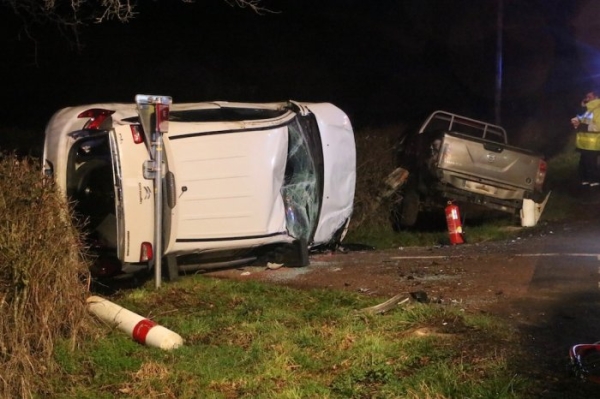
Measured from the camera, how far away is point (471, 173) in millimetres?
11289

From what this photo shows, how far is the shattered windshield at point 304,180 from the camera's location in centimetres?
899

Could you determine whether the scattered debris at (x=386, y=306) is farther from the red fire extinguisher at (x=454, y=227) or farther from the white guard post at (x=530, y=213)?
the white guard post at (x=530, y=213)

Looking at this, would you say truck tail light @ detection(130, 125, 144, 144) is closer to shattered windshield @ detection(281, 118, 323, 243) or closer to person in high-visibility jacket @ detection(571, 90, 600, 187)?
shattered windshield @ detection(281, 118, 323, 243)

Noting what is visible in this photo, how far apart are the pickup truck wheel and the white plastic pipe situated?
6.57 metres

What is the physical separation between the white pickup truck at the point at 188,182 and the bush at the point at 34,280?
154 cm

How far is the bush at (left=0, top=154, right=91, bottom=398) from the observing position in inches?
195

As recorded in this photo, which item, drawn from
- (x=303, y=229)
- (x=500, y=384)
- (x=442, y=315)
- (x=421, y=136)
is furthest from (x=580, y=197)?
(x=500, y=384)

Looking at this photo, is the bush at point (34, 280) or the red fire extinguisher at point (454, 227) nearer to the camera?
the bush at point (34, 280)

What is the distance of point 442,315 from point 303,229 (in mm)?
3234

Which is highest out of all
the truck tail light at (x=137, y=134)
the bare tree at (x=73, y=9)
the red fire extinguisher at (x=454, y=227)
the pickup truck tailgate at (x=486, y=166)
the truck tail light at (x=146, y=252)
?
the bare tree at (x=73, y=9)

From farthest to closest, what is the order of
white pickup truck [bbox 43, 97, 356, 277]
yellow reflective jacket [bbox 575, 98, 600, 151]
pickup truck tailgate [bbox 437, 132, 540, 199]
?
yellow reflective jacket [bbox 575, 98, 600, 151] < pickup truck tailgate [bbox 437, 132, 540, 199] < white pickup truck [bbox 43, 97, 356, 277]

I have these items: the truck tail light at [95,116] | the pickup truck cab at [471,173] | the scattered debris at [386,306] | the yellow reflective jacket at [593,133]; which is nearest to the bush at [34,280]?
the truck tail light at [95,116]

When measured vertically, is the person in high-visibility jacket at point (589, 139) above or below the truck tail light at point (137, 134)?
below

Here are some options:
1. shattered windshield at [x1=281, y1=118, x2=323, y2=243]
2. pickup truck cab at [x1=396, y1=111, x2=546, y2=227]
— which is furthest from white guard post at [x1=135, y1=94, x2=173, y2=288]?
pickup truck cab at [x1=396, y1=111, x2=546, y2=227]
